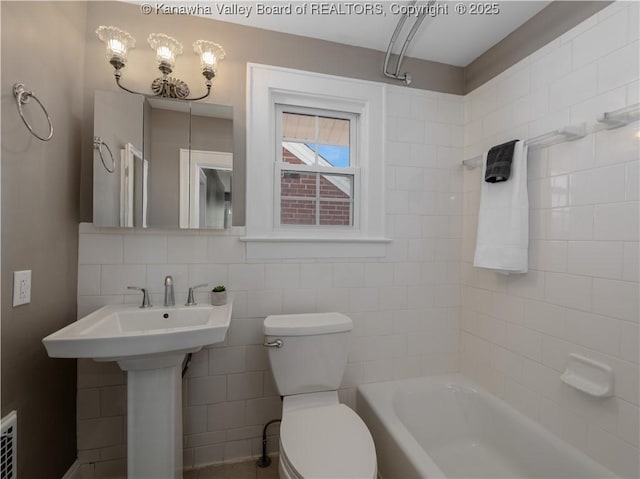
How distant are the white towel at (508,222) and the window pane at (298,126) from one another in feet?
3.43

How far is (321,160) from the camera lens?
1903mm

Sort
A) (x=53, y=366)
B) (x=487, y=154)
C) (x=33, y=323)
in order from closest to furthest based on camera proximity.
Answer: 1. (x=33, y=323)
2. (x=53, y=366)
3. (x=487, y=154)

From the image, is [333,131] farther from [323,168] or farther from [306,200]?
[306,200]

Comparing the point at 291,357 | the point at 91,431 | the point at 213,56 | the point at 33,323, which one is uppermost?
the point at 213,56

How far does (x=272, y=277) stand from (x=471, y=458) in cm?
146

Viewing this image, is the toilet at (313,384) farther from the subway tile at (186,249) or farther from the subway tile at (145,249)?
the subway tile at (145,249)

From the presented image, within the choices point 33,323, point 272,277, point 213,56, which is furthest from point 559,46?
point 33,323

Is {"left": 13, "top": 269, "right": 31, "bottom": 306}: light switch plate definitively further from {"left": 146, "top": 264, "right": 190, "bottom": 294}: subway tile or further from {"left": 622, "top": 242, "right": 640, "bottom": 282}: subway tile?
{"left": 622, "top": 242, "right": 640, "bottom": 282}: subway tile

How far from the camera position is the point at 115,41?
139 centimetres

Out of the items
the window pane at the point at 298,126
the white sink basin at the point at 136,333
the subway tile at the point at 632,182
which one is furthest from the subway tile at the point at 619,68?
the white sink basin at the point at 136,333

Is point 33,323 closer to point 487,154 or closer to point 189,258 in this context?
point 189,258

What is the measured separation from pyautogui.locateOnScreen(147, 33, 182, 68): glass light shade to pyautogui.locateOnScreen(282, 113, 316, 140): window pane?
643 millimetres

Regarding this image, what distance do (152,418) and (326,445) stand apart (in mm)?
709

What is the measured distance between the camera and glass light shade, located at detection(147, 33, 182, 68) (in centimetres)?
144
